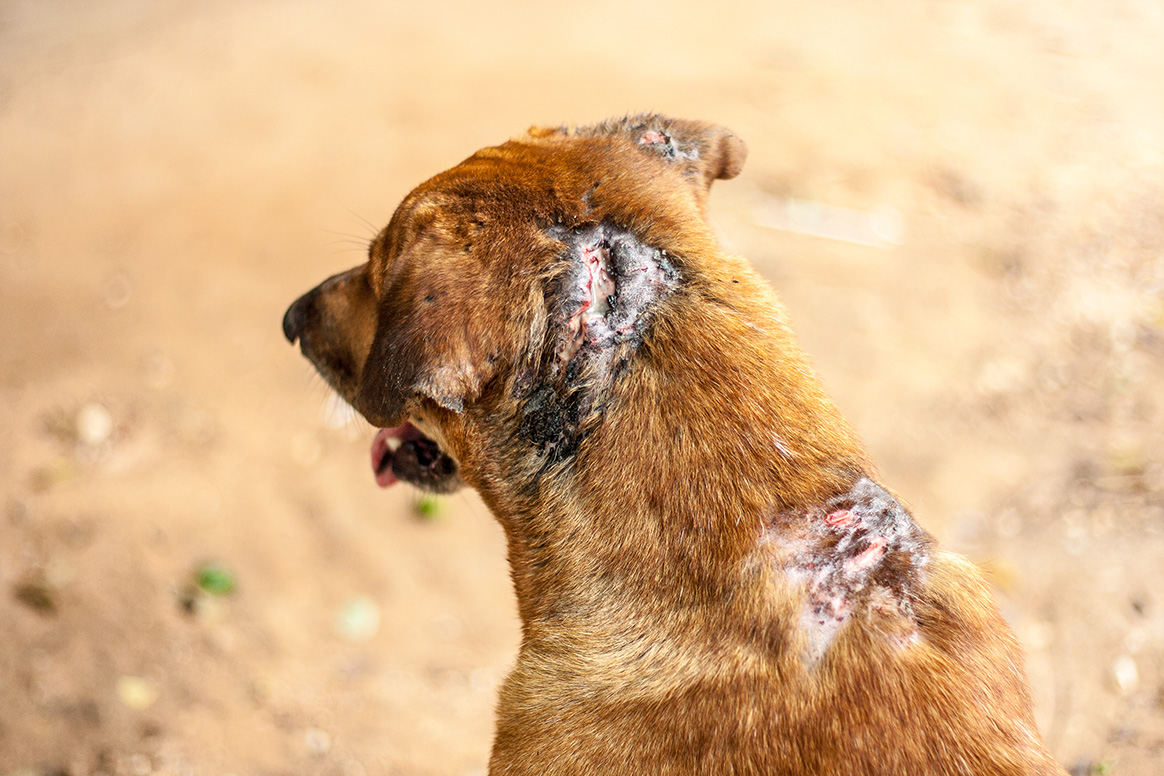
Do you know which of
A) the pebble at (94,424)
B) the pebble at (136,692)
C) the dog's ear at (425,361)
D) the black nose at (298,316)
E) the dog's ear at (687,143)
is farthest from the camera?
the pebble at (94,424)

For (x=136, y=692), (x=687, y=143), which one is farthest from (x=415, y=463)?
(x=136, y=692)

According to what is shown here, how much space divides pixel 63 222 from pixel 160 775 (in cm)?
433

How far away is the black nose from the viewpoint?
10.5 feet

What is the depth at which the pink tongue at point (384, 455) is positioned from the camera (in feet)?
11.0

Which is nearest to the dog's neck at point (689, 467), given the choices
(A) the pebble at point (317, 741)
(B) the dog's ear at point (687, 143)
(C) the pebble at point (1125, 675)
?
(B) the dog's ear at point (687, 143)

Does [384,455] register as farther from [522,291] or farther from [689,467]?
[689,467]

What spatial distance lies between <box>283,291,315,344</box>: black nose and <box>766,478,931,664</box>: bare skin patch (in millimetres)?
1862

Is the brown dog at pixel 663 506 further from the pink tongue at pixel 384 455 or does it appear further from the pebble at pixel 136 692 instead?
the pebble at pixel 136 692

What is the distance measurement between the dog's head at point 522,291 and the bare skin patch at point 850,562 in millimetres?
618

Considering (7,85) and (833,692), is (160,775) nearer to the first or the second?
(833,692)

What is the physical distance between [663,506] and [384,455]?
4.94 feet

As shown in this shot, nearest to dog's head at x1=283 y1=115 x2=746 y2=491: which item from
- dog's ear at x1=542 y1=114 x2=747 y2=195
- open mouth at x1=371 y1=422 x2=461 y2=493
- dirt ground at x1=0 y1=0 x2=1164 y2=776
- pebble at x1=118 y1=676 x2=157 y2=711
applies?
dog's ear at x1=542 y1=114 x2=747 y2=195

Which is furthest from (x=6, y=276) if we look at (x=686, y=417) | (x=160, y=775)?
(x=686, y=417)

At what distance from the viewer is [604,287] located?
2.36 metres
